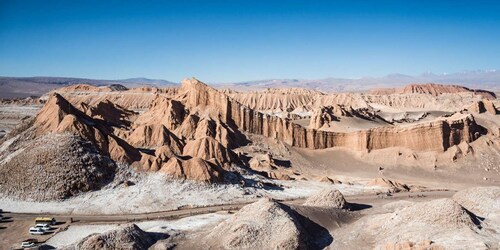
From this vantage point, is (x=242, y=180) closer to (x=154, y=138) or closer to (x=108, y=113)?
(x=154, y=138)

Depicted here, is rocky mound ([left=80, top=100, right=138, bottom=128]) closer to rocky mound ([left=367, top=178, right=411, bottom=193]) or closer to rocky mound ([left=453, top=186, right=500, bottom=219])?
rocky mound ([left=367, top=178, right=411, bottom=193])

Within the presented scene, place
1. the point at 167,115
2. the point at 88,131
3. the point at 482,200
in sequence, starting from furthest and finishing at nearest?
the point at 167,115, the point at 88,131, the point at 482,200

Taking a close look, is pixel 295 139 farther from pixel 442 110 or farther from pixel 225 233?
pixel 442 110

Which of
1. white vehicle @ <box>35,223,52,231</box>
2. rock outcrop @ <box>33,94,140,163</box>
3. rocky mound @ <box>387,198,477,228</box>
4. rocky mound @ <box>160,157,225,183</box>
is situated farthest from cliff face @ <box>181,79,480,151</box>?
white vehicle @ <box>35,223,52,231</box>

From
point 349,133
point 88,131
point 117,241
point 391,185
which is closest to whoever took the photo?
point 117,241

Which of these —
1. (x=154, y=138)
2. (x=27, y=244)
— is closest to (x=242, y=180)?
(x=154, y=138)

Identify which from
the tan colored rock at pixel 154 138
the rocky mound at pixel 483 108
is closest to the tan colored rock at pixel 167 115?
the tan colored rock at pixel 154 138

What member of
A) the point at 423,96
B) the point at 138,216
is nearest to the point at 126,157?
the point at 138,216
